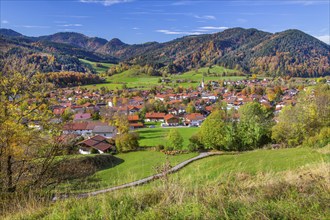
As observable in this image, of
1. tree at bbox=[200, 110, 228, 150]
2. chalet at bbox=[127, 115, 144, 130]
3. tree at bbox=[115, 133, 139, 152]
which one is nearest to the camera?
tree at bbox=[200, 110, 228, 150]

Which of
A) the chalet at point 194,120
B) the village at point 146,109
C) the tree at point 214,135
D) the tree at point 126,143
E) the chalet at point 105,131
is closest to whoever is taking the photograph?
the tree at point 214,135

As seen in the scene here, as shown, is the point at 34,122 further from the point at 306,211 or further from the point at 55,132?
the point at 306,211

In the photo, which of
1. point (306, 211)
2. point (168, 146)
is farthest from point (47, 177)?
point (168, 146)

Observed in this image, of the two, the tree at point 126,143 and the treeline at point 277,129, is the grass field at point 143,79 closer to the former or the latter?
the tree at point 126,143

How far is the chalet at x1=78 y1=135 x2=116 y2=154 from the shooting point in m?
40.3

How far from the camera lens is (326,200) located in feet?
12.9

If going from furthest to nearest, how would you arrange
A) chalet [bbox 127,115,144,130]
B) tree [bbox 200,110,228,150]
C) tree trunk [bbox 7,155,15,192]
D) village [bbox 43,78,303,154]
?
chalet [bbox 127,115,144,130] < village [bbox 43,78,303,154] < tree [bbox 200,110,228,150] < tree trunk [bbox 7,155,15,192]

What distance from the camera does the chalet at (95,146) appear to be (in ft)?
132

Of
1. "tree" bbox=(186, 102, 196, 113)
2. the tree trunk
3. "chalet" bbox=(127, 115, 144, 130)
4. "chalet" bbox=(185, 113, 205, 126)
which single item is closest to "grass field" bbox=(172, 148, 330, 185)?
the tree trunk

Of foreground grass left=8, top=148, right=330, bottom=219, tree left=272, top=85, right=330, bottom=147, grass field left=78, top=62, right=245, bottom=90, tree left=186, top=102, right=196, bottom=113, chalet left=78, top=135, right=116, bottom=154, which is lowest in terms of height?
chalet left=78, top=135, right=116, bottom=154

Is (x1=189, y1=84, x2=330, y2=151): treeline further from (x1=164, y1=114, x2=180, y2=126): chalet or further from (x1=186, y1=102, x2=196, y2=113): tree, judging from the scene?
(x1=186, y1=102, x2=196, y2=113): tree

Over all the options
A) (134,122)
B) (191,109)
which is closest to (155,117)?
(134,122)

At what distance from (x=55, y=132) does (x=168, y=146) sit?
31653 mm

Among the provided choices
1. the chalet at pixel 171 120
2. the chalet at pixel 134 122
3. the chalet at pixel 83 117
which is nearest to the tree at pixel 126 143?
the chalet at pixel 134 122
